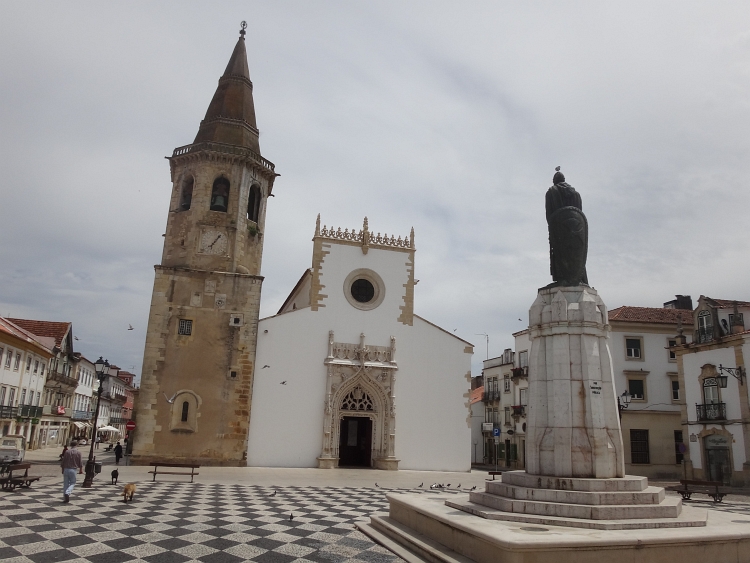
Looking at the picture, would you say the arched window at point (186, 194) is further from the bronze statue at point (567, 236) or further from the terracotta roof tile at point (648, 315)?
the terracotta roof tile at point (648, 315)

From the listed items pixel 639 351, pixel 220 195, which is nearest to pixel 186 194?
pixel 220 195

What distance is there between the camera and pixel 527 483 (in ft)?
25.6

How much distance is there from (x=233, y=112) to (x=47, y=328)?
88.1ft

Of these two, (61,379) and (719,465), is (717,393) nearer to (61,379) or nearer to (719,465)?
(719,465)

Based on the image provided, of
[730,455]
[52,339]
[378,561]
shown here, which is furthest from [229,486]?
[52,339]

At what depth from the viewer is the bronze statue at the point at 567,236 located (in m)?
9.05

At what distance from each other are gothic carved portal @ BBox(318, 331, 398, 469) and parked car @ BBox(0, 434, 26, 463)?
11404 millimetres

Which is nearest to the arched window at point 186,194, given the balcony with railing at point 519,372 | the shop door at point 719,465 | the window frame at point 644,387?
the balcony with railing at point 519,372

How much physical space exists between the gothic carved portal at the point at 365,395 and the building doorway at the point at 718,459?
13.8 metres

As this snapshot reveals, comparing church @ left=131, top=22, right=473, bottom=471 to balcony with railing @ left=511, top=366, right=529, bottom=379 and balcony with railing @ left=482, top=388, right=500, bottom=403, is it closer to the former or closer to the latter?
balcony with railing @ left=511, top=366, right=529, bottom=379

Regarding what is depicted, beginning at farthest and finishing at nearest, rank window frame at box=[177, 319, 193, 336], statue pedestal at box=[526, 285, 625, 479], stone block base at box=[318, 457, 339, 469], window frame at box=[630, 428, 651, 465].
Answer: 1. window frame at box=[630, 428, 651, 465]
2. window frame at box=[177, 319, 193, 336]
3. stone block base at box=[318, 457, 339, 469]
4. statue pedestal at box=[526, 285, 625, 479]

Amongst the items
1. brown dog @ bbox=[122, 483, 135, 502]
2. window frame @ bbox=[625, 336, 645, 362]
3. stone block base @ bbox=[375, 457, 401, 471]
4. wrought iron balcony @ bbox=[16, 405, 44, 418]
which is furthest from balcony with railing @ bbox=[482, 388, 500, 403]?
brown dog @ bbox=[122, 483, 135, 502]

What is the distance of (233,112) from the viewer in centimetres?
2688

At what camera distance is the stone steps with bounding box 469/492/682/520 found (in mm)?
6836
